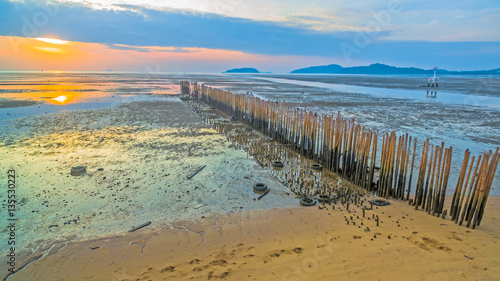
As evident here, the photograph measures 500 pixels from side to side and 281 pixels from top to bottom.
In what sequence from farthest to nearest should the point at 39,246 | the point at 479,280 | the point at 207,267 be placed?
the point at 39,246, the point at 207,267, the point at 479,280

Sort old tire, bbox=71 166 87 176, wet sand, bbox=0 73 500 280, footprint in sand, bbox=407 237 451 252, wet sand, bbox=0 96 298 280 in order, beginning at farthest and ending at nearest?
old tire, bbox=71 166 87 176, wet sand, bbox=0 96 298 280, footprint in sand, bbox=407 237 451 252, wet sand, bbox=0 73 500 280

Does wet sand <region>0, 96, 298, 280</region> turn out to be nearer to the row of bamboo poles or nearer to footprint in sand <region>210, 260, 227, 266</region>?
footprint in sand <region>210, 260, 227, 266</region>

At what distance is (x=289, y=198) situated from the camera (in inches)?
273

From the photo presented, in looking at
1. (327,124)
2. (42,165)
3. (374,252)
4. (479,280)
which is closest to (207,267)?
(374,252)

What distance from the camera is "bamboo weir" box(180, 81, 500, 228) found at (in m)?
5.13

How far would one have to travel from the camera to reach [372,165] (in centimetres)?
733

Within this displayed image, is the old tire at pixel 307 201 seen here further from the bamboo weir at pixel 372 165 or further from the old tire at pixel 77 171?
the old tire at pixel 77 171

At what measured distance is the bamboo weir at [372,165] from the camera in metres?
5.13

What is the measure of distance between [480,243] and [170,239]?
5.67 meters

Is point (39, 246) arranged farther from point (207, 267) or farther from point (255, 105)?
point (255, 105)

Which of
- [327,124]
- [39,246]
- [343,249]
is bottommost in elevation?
[39,246]

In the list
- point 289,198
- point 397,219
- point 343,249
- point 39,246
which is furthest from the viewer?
point 289,198

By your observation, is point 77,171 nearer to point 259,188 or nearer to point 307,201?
point 259,188

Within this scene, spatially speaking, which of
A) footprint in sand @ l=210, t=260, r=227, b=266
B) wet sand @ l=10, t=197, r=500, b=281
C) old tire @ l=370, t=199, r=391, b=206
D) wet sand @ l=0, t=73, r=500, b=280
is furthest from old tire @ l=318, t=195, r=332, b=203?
footprint in sand @ l=210, t=260, r=227, b=266
